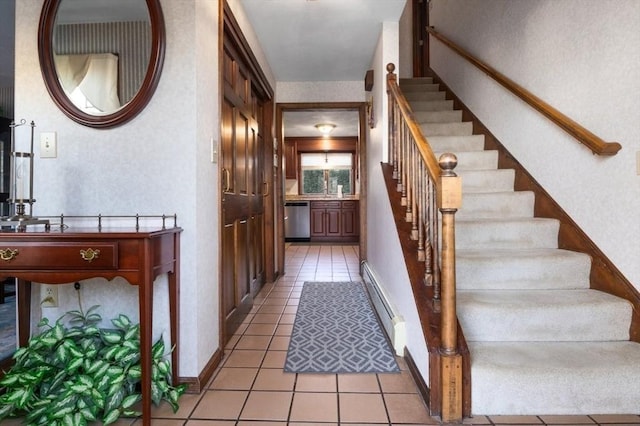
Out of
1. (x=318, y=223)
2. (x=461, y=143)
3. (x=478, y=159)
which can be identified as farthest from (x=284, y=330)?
(x=318, y=223)

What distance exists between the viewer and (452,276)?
1396mm

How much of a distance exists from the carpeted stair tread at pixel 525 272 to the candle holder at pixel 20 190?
2.07m

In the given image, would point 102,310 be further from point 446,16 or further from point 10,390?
point 446,16

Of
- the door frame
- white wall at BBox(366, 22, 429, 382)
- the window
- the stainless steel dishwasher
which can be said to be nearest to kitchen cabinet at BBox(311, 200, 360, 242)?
the stainless steel dishwasher

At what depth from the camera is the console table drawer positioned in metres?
1.26

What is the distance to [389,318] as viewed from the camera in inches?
84.4

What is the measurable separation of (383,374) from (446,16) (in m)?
4.11

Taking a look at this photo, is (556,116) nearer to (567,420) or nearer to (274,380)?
(567,420)

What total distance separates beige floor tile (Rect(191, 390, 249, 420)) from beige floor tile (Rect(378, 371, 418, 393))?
0.66 m

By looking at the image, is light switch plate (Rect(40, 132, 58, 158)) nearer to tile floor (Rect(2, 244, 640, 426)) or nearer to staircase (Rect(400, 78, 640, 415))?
tile floor (Rect(2, 244, 640, 426))

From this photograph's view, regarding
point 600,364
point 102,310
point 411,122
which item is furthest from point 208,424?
point 411,122

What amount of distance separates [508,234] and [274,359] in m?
1.64

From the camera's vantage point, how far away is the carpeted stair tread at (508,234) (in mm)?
2137

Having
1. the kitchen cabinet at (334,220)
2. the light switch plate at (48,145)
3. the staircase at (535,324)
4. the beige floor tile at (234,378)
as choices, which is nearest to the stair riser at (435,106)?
the staircase at (535,324)
